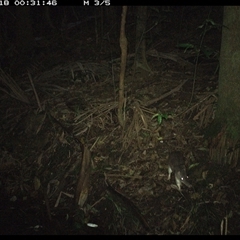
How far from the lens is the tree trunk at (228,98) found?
4.18 meters

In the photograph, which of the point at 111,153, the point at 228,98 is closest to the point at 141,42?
the point at 111,153

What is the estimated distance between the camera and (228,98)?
4.48 meters

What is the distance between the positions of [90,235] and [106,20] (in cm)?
781

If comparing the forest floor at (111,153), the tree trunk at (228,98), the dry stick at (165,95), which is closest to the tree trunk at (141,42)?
the forest floor at (111,153)

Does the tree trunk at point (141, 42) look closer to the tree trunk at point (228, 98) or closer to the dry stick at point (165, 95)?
the dry stick at point (165, 95)

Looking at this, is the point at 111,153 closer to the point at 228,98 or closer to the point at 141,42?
the point at 228,98

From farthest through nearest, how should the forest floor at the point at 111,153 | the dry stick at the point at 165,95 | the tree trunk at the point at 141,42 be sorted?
1. the tree trunk at the point at 141,42
2. the dry stick at the point at 165,95
3. the forest floor at the point at 111,153

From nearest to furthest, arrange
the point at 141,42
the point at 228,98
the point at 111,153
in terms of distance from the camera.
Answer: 1. the point at 228,98
2. the point at 111,153
3. the point at 141,42

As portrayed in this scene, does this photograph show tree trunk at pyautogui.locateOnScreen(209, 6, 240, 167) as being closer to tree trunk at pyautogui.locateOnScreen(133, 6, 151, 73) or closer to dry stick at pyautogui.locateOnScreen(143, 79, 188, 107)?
dry stick at pyautogui.locateOnScreen(143, 79, 188, 107)

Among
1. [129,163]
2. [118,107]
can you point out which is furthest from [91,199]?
[118,107]

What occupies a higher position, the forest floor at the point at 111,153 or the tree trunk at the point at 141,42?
the tree trunk at the point at 141,42

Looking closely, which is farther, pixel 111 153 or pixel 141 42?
pixel 141 42

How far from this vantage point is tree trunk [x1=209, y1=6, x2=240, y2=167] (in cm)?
418

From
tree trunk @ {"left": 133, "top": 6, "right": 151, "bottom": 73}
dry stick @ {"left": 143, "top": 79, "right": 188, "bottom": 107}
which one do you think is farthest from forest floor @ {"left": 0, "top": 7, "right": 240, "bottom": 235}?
tree trunk @ {"left": 133, "top": 6, "right": 151, "bottom": 73}
